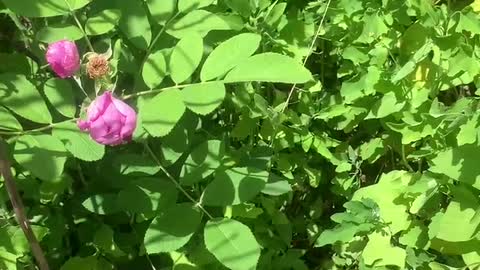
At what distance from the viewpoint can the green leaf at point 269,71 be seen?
1192 mm

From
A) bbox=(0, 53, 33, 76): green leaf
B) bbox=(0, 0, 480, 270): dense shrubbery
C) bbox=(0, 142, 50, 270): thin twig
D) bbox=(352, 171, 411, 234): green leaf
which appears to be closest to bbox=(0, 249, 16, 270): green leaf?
bbox=(0, 0, 480, 270): dense shrubbery

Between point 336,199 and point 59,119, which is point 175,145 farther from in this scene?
point 336,199

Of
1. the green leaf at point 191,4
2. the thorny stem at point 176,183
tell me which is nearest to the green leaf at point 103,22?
the green leaf at point 191,4

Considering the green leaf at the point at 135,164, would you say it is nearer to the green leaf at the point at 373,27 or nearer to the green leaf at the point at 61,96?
the green leaf at the point at 61,96

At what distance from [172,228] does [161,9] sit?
37 cm

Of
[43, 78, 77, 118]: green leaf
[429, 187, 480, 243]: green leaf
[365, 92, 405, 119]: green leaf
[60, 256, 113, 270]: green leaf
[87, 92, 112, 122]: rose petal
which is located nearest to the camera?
[87, 92, 112, 122]: rose petal

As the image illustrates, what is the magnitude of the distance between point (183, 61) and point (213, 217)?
0.29 meters

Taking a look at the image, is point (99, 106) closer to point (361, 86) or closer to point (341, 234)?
point (341, 234)

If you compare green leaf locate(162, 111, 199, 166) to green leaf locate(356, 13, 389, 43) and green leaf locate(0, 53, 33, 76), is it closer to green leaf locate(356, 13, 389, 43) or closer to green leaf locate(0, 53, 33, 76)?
green leaf locate(0, 53, 33, 76)

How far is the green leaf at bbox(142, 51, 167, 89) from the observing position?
132 cm

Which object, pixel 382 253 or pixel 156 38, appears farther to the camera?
pixel 382 253

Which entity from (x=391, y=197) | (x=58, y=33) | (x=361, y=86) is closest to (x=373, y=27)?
(x=361, y=86)

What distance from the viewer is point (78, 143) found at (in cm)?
128

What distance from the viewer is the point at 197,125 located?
4.97 ft
